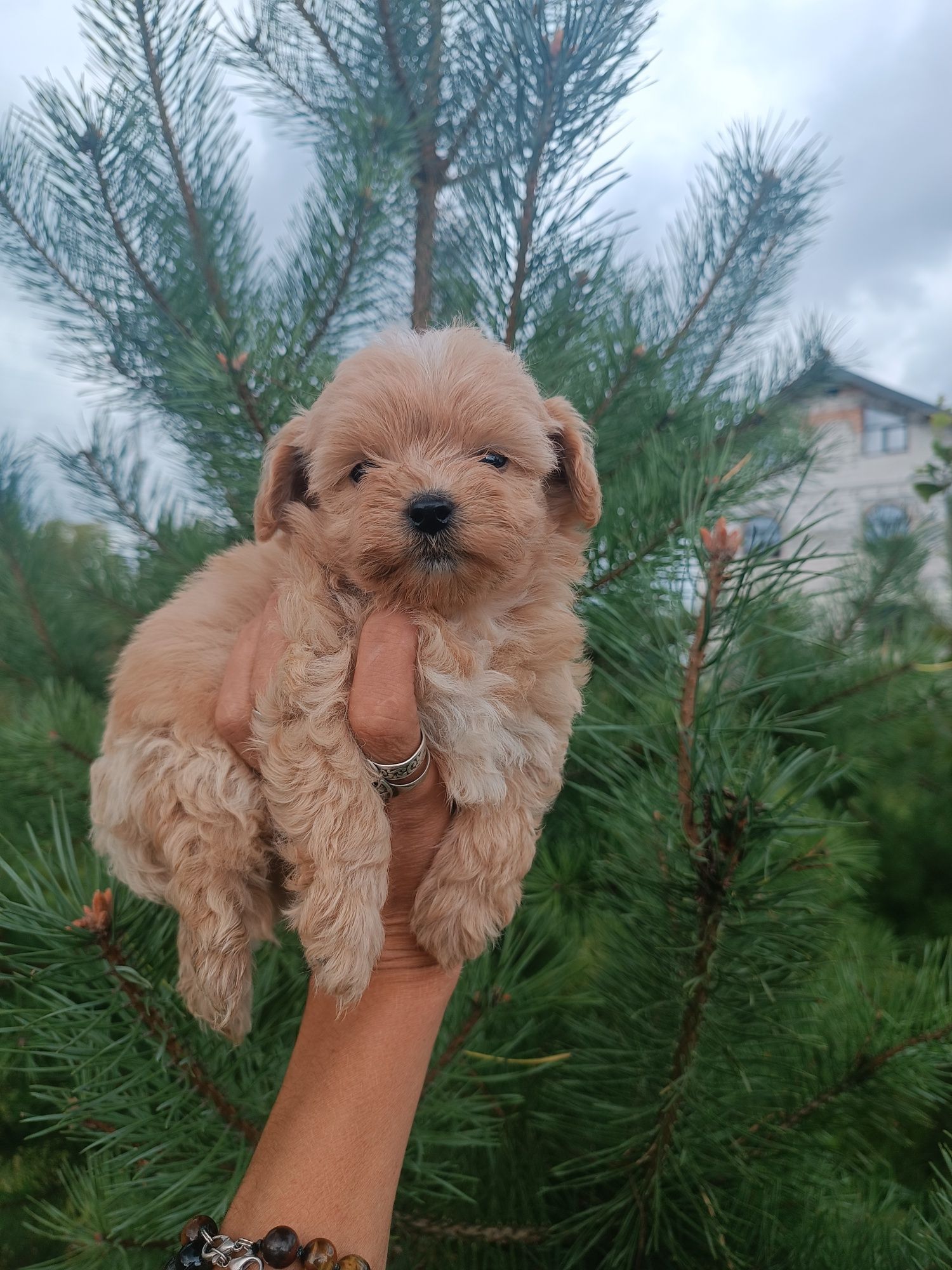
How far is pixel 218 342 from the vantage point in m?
1.68

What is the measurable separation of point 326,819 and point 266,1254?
20.4 inches

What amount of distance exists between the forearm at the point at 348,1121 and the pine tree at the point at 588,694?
0.73ft

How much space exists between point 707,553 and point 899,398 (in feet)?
48.2

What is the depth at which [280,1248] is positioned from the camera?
95 centimetres

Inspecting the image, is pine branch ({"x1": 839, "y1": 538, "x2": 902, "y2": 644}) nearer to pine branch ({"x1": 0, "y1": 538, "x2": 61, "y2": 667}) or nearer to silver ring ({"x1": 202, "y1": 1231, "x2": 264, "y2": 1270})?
silver ring ({"x1": 202, "y1": 1231, "x2": 264, "y2": 1270})

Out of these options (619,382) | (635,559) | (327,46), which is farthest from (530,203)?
(635,559)

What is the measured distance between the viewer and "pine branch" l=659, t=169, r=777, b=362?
205 centimetres

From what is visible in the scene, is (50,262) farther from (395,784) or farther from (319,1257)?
(319,1257)

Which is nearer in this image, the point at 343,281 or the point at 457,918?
the point at 457,918

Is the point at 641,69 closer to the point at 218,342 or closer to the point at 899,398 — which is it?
the point at 218,342

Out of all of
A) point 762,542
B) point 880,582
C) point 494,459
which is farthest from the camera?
point 880,582

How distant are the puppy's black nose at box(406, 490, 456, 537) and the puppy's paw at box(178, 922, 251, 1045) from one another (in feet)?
2.21

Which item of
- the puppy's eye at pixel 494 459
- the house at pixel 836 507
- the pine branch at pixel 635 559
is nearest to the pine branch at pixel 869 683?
the house at pixel 836 507

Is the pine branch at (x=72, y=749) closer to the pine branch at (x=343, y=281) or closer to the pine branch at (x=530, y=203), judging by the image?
the pine branch at (x=343, y=281)
